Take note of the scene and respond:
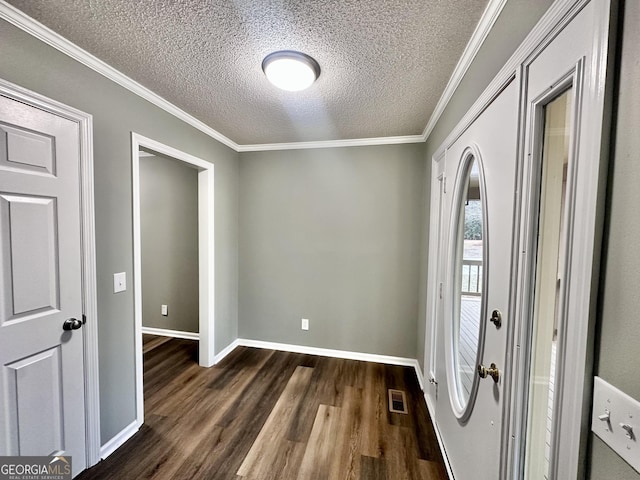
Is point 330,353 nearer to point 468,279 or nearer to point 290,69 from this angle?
point 468,279

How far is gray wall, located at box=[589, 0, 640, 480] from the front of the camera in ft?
1.63

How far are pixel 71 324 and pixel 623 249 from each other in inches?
87.8

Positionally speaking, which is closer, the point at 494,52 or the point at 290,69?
the point at 494,52

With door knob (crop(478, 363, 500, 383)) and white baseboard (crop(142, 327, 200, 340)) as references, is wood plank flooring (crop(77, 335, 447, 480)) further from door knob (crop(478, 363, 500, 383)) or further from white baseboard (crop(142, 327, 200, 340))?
door knob (crop(478, 363, 500, 383))

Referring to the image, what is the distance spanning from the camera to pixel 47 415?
134 cm

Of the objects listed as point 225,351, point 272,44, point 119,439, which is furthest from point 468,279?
point 225,351

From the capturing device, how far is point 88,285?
1.49 m

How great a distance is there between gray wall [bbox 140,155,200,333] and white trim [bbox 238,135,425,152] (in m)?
0.87

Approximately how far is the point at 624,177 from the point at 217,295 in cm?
293

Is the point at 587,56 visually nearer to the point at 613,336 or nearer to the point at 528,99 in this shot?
the point at 528,99

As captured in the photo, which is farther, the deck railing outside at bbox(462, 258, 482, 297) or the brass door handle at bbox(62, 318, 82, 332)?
the brass door handle at bbox(62, 318, 82, 332)

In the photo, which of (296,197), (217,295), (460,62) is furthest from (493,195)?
(217,295)

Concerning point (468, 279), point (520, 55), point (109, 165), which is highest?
point (520, 55)

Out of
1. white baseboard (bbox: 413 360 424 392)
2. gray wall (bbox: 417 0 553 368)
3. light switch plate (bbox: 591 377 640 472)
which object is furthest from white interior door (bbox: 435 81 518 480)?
white baseboard (bbox: 413 360 424 392)
